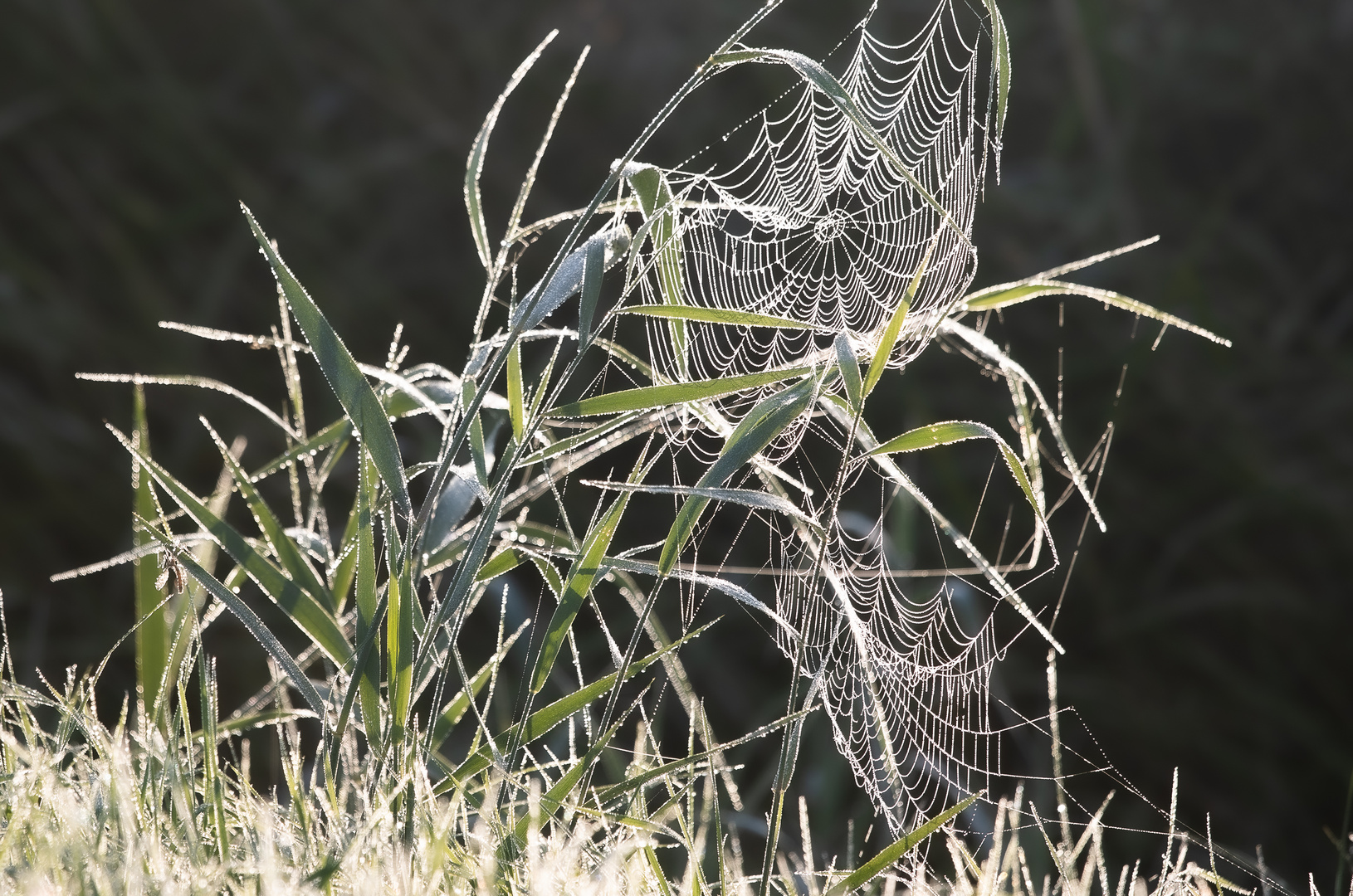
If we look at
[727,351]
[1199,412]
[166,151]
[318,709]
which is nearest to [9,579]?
[166,151]

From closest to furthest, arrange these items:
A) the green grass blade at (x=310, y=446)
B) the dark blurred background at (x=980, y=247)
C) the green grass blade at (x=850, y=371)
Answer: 1. the green grass blade at (x=850, y=371)
2. the green grass blade at (x=310, y=446)
3. the dark blurred background at (x=980, y=247)

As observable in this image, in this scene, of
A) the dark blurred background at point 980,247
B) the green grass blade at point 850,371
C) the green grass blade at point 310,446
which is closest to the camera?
the green grass blade at point 850,371

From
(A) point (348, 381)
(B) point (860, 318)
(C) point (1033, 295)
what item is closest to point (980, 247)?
(B) point (860, 318)

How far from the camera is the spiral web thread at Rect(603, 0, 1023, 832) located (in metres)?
0.42

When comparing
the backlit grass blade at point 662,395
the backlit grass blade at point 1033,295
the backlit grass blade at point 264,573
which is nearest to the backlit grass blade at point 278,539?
the backlit grass blade at point 264,573

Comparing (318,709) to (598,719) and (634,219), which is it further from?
(598,719)

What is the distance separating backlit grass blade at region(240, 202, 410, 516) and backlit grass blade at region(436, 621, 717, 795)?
0.08 metres

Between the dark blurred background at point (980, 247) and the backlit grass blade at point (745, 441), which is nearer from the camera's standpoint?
the backlit grass blade at point (745, 441)

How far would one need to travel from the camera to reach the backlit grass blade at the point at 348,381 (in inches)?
13.5

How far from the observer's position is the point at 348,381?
34 cm

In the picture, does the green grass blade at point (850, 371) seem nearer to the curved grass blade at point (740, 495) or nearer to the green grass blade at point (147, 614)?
the curved grass blade at point (740, 495)

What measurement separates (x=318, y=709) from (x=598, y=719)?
0.65 meters

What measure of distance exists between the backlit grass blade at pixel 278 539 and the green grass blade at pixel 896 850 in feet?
0.66

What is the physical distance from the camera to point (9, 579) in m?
1.27
